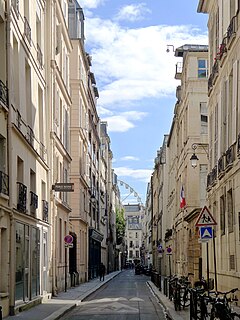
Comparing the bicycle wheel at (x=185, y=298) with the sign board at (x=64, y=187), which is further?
the sign board at (x=64, y=187)

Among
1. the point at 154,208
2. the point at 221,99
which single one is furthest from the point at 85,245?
the point at 154,208

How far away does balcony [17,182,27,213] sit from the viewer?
21.8 m

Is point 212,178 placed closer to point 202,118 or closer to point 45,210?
point 45,210

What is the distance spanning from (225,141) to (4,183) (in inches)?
367

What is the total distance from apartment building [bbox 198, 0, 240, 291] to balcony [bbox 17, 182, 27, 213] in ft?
21.1

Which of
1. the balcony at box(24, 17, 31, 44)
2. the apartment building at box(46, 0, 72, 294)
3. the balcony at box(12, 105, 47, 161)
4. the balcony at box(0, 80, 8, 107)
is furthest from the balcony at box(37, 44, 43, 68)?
the balcony at box(0, 80, 8, 107)

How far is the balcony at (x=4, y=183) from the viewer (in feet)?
63.0

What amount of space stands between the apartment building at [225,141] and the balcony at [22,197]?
Answer: 6417 millimetres

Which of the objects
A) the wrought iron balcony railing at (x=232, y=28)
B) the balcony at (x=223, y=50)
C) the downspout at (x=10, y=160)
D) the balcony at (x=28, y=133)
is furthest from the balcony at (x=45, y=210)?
the wrought iron balcony railing at (x=232, y=28)

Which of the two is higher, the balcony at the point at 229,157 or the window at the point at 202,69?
the window at the point at 202,69

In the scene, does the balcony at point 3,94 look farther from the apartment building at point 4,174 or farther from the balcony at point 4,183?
the balcony at point 4,183

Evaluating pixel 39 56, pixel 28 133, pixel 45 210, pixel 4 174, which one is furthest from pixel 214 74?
pixel 4 174

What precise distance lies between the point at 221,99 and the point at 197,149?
601 inches

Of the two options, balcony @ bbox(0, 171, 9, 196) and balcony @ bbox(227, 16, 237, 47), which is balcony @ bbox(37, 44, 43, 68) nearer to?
balcony @ bbox(227, 16, 237, 47)
